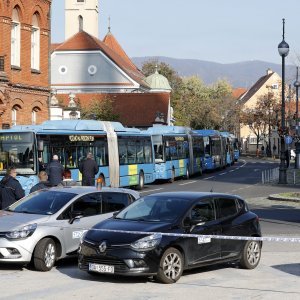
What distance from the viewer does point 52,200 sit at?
568 inches

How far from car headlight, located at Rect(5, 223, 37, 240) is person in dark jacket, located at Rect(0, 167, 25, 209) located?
392 centimetres

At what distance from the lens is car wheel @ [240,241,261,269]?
13.4 m

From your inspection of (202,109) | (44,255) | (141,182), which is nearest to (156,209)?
(44,255)

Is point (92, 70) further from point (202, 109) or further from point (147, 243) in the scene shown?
point (147, 243)

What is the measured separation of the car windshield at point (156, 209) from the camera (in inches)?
494

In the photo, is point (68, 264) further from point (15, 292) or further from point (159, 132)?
point (159, 132)

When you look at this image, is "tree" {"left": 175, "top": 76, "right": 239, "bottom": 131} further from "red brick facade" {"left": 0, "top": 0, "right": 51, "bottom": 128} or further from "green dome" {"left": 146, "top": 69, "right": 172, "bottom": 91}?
"red brick facade" {"left": 0, "top": 0, "right": 51, "bottom": 128}

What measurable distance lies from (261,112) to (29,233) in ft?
322

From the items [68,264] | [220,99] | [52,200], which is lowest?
[68,264]

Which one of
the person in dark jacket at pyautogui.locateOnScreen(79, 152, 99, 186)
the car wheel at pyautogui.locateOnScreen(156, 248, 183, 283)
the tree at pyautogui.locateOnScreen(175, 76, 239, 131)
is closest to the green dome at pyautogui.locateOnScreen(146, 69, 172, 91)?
the tree at pyautogui.locateOnScreen(175, 76, 239, 131)

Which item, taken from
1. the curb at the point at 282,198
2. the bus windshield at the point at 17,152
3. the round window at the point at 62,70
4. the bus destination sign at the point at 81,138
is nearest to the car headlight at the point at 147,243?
the bus windshield at the point at 17,152

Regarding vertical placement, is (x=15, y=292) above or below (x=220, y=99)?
below

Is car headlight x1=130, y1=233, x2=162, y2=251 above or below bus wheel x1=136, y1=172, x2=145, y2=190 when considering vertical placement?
above

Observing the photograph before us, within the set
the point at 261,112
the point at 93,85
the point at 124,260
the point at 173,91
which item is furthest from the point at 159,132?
the point at 173,91
